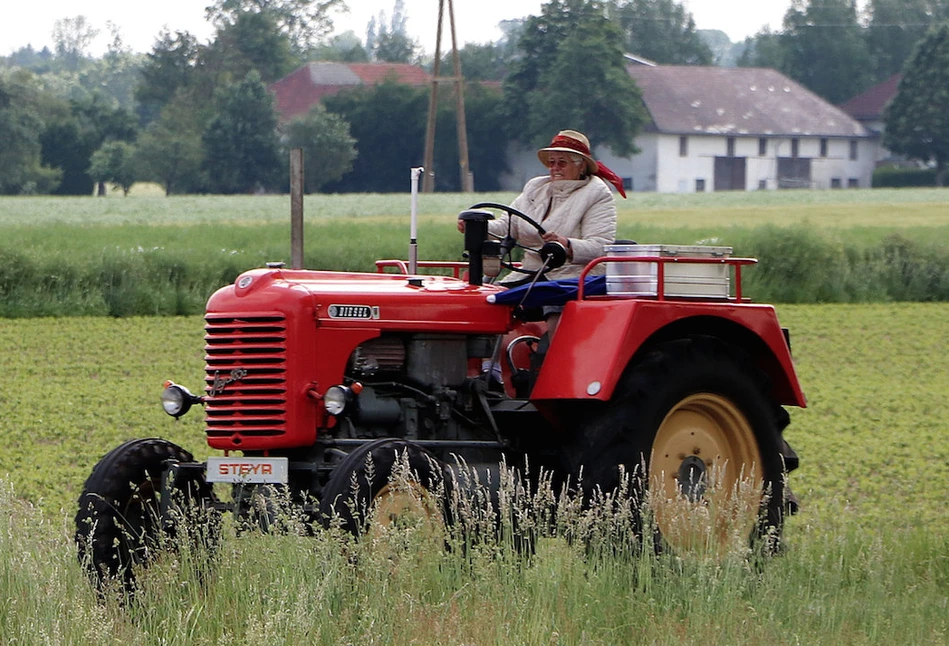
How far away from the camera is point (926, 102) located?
3009 inches

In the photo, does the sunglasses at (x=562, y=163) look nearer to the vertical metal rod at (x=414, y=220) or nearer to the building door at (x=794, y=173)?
the vertical metal rod at (x=414, y=220)

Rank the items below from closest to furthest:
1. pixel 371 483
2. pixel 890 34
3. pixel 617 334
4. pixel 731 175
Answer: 1. pixel 371 483
2. pixel 617 334
3. pixel 731 175
4. pixel 890 34

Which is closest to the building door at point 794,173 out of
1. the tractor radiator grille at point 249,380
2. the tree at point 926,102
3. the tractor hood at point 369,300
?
the tree at point 926,102

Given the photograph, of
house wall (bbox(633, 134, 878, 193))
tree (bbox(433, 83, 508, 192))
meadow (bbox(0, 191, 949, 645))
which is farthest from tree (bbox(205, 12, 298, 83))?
meadow (bbox(0, 191, 949, 645))

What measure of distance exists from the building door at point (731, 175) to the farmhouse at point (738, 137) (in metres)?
0.05

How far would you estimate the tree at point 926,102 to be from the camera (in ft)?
249

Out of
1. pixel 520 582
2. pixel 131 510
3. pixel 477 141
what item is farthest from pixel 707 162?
pixel 520 582

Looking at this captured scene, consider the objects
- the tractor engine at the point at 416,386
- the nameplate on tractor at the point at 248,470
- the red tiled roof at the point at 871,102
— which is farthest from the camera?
the red tiled roof at the point at 871,102

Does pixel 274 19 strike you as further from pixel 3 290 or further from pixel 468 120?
pixel 3 290

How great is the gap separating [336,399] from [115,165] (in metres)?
62.6

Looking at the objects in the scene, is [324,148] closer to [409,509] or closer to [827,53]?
[827,53]

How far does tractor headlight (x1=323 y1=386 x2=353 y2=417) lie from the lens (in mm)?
6301

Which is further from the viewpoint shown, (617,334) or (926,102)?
(926,102)

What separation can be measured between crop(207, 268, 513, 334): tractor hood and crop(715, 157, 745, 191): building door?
238 feet
